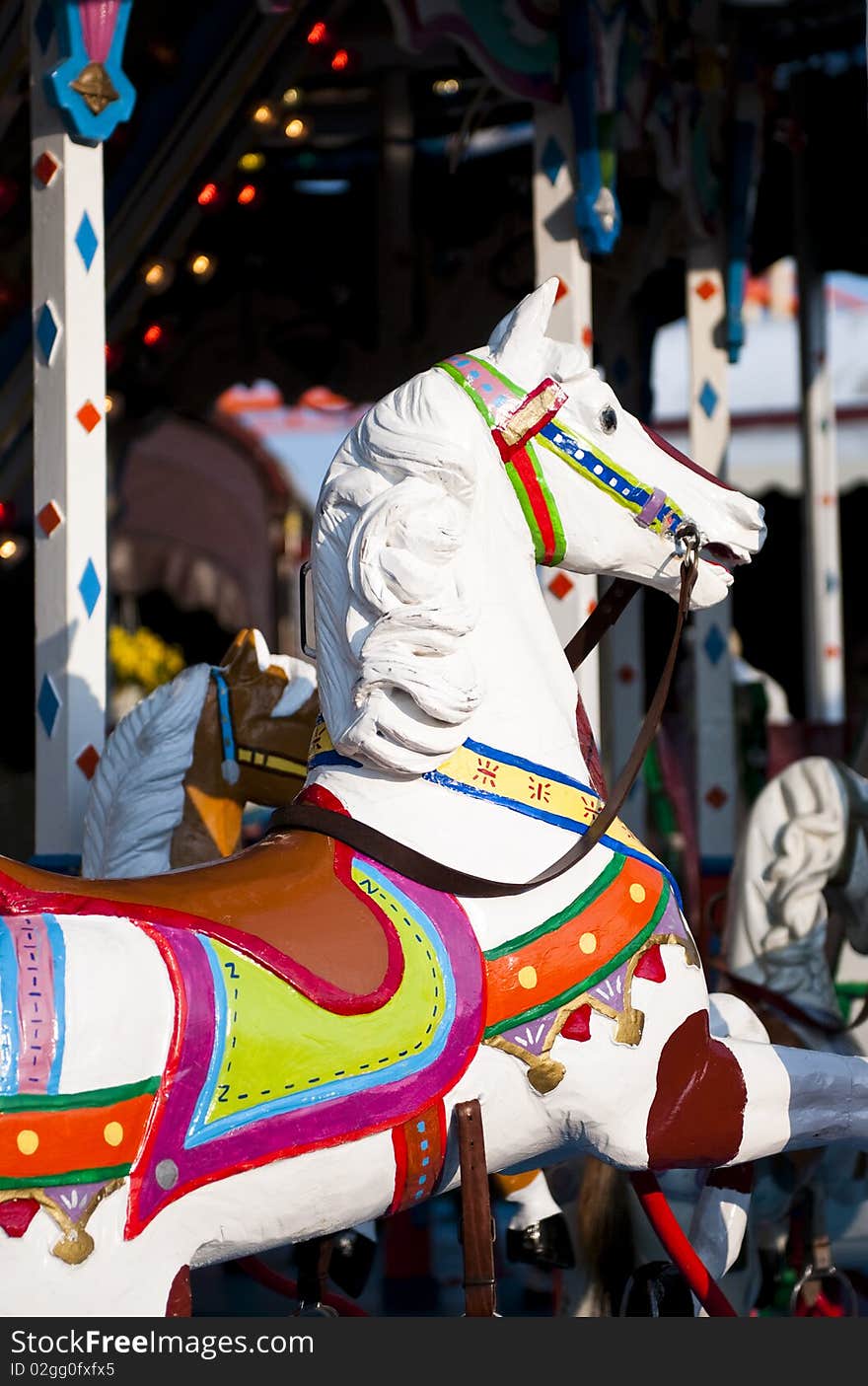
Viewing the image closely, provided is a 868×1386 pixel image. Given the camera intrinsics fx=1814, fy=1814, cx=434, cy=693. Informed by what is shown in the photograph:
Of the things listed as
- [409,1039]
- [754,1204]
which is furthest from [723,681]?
[409,1039]

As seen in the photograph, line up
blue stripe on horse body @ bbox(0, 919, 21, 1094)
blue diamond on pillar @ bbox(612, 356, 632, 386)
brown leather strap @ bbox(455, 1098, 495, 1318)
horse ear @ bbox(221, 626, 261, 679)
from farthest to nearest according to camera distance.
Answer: blue diamond on pillar @ bbox(612, 356, 632, 386) < horse ear @ bbox(221, 626, 261, 679) < brown leather strap @ bbox(455, 1098, 495, 1318) < blue stripe on horse body @ bbox(0, 919, 21, 1094)

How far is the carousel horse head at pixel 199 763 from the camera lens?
3986 mm

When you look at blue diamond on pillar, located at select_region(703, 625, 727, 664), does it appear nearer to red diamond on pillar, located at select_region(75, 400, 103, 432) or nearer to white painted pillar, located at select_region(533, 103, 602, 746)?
white painted pillar, located at select_region(533, 103, 602, 746)

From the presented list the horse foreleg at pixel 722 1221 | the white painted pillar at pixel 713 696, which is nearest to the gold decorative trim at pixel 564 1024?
the horse foreleg at pixel 722 1221

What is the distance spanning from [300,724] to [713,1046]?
139 cm

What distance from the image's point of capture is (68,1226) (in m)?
2.50

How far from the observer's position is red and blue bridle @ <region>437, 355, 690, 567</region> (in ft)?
10.3

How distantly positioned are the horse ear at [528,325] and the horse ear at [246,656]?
117 centimetres

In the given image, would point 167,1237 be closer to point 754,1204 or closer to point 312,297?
point 754,1204

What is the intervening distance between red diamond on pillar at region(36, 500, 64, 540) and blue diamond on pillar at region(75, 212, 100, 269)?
2.15ft

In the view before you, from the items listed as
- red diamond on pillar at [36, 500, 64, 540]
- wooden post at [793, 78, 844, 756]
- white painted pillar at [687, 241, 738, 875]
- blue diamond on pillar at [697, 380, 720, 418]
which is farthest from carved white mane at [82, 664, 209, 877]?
wooden post at [793, 78, 844, 756]

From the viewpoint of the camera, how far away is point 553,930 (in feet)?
9.60

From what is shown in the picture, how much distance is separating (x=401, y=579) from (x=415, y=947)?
1.91ft

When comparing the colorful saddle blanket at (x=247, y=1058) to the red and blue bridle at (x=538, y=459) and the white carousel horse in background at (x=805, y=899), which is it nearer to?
the red and blue bridle at (x=538, y=459)
